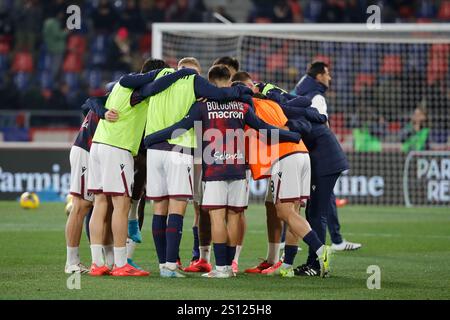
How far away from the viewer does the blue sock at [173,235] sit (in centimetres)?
997

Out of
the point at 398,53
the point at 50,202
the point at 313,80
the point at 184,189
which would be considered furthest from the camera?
the point at 398,53

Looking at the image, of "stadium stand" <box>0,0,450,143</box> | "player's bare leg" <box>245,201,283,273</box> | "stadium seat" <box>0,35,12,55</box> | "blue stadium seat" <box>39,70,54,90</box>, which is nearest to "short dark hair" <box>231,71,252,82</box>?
"player's bare leg" <box>245,201,283,273</box>

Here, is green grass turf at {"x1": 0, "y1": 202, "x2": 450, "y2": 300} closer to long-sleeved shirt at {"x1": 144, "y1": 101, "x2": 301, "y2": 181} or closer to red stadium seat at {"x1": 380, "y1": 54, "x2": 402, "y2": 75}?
long-sleeved shirt at {"x1": 144, "y1": 101, "x2": 301, "y2": 181}

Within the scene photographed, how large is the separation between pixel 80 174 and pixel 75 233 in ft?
1.94

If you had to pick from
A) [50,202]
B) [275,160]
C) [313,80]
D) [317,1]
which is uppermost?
[317,1]

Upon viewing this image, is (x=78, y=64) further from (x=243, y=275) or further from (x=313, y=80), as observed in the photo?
(x=243, y=275)

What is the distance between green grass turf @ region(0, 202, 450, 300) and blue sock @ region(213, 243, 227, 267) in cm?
21

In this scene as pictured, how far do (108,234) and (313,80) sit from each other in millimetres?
3306

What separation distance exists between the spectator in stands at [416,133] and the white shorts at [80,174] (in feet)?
38.2

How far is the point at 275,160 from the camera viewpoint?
33.7ft

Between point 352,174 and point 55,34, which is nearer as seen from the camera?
point 352,174

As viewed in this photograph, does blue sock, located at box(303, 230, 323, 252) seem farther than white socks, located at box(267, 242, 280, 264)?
No

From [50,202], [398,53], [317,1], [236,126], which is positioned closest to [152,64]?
[236,126]

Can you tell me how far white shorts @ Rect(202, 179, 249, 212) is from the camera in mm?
9969
